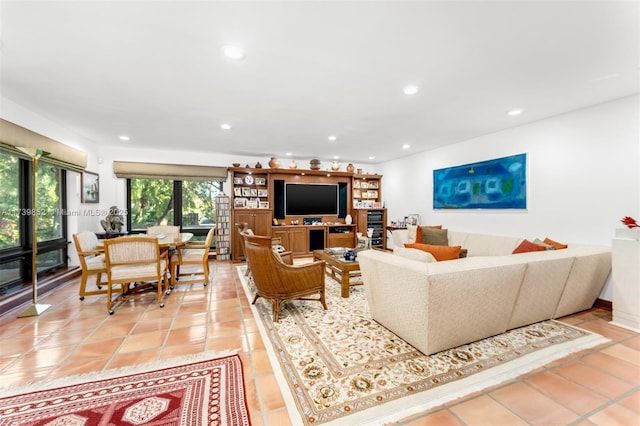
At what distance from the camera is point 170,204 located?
5.74m

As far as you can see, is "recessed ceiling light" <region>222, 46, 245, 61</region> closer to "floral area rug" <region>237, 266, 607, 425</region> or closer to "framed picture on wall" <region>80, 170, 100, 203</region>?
"floral area rug" <region>237, 266, 607, 425</region>

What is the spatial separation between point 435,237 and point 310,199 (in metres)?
3.10

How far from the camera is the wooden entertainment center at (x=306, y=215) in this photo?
578cm

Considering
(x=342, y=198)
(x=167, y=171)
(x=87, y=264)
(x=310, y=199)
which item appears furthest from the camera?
(x=342, y=198)

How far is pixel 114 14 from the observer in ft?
5.32

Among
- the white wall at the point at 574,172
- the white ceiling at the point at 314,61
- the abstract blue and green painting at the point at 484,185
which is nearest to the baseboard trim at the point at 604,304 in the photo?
Result: the white wall at the point at 574,172

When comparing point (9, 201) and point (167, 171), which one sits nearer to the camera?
point (9, 201)

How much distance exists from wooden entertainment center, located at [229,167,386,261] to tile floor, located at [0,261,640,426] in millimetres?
2683

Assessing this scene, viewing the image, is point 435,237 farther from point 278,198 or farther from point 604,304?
point 278,198

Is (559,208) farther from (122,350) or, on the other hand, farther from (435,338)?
(122,350)

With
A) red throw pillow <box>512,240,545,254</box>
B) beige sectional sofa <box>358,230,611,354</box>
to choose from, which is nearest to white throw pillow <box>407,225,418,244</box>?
red throw pillow <box>512,240,545,254</box>

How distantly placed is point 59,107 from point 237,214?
3.14m

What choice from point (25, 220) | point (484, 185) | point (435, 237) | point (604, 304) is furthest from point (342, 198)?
point (25, 220)

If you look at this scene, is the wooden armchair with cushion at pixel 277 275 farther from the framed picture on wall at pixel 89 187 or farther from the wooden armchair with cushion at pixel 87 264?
the framed picture on wall at pixel 89 187
